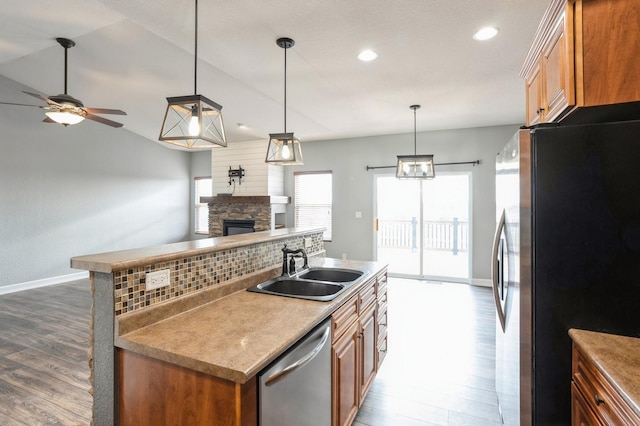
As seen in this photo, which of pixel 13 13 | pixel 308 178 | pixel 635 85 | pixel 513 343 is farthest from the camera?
pixel 308 178

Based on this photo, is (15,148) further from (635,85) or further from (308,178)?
(635,85)

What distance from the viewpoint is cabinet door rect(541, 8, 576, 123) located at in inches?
54.6

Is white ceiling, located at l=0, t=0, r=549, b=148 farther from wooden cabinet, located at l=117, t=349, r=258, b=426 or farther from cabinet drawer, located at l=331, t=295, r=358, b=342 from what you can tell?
wooden cabinet, located at l=117, t=349, r=258, b=426

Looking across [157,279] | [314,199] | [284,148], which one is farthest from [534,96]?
[314,199]

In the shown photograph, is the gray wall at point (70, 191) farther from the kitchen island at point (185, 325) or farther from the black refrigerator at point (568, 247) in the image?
the black refrigerator at point (568, 247)

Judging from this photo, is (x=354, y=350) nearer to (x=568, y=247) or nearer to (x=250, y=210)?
(x=568, y=247)

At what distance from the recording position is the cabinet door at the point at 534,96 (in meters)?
1.87

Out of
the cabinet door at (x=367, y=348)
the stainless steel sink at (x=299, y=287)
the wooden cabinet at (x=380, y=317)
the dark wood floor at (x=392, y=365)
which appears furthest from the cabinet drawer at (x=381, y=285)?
the dark wood floor at (x=392, y=365)

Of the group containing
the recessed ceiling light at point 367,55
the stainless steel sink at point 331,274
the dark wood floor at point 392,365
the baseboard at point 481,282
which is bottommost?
the dark wood floor at point 392,365

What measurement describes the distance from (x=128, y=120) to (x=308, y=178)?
3657mm

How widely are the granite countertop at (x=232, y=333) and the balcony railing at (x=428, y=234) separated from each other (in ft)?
15.2

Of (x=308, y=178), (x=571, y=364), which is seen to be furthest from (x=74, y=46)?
(x=571, y=364)

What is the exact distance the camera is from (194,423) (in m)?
1.17

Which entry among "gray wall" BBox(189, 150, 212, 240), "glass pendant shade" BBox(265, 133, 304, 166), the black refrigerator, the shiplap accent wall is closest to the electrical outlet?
"glass pendant shade" BBox(265, 133, 304, 166)
